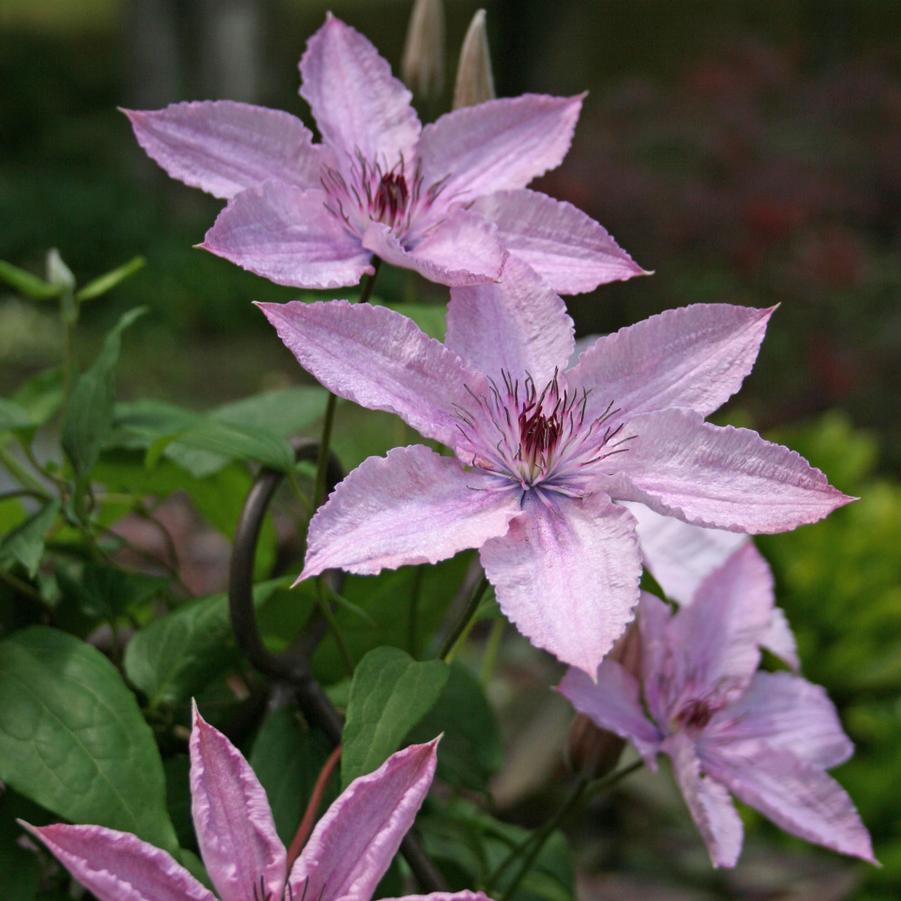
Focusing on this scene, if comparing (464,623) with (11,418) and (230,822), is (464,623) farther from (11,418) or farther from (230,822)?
(11,418)

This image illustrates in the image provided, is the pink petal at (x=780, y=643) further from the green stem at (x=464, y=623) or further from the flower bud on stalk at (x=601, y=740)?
the green stem at (x=464, y=623)

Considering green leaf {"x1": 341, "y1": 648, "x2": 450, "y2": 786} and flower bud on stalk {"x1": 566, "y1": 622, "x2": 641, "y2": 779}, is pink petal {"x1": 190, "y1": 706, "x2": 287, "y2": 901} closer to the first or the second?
green leaf {"x1": 341, "y1": 648, "x2": 450, "y2": 786}

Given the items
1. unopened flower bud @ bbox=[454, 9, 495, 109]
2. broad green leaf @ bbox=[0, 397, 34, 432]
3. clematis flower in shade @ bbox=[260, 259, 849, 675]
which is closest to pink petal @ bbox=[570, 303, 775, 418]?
clematis flower in shade @ bbox=[260, 259, 849, 675]

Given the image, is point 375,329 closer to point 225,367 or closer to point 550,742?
point 550,742

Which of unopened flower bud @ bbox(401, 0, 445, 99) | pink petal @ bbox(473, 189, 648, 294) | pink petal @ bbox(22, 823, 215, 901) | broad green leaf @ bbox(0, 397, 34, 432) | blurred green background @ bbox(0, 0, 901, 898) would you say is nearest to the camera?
pink petal @ bbox(22, 823, 215, 901)

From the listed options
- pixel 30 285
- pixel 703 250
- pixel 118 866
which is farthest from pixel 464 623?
pixel 703 250

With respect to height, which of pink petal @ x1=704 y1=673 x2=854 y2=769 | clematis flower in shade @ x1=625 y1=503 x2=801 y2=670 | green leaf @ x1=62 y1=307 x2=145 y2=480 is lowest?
pink petal @ x1=704 y1=673 x2=854 y2=769
